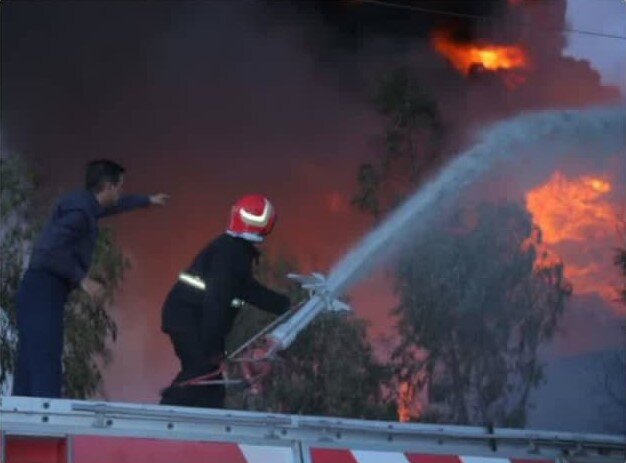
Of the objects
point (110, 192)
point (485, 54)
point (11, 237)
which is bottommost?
point (110, 192)

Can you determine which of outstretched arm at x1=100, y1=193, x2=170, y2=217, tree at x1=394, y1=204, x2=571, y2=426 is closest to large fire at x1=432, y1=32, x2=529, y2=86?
tree at x1=394, y1=204, x2=571, y2=426

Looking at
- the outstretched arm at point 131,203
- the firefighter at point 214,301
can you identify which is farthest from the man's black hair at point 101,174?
the firefighter at point 214,301

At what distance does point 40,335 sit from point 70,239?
411 mm

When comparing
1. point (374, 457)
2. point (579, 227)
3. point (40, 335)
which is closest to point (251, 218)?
point (40, 335)

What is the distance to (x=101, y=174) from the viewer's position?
5.54m

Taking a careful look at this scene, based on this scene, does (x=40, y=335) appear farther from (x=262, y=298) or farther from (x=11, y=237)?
(x=11, y=237)

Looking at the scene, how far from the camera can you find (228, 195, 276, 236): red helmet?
19.5 ft

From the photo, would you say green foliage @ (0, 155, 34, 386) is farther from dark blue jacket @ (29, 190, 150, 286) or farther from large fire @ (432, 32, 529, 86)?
large fire @ (432, 32, 529, 86)

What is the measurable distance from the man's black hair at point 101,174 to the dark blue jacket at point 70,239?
222 millimetres

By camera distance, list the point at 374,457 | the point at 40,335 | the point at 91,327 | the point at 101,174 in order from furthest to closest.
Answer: the point at 91,327
the point at 101,174
the point at 40,335
the point at 374,457

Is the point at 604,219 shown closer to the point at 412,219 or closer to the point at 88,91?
the point at 412,219

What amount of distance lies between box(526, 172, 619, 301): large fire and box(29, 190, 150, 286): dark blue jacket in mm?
4914

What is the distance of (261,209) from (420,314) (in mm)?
3894

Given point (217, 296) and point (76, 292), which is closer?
point (217, 296)
